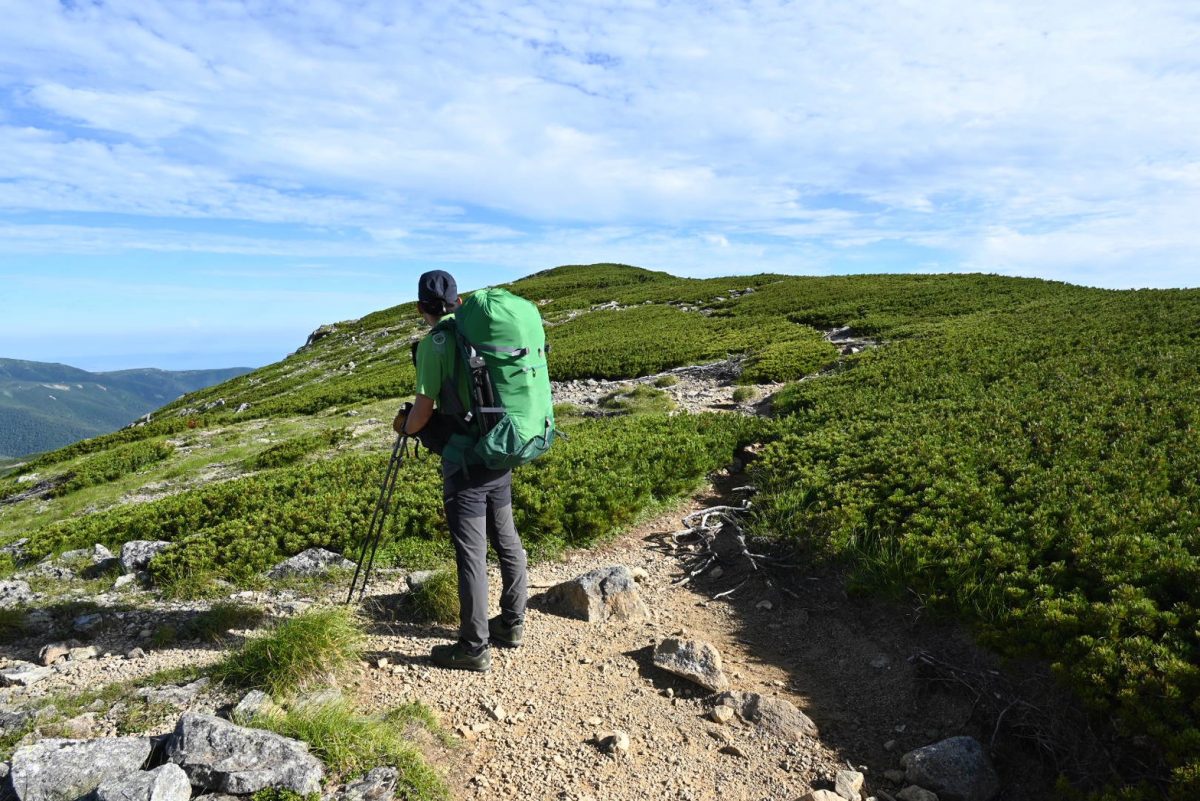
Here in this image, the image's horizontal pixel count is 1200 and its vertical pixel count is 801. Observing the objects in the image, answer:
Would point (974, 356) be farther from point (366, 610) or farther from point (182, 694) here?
point (182, 694)

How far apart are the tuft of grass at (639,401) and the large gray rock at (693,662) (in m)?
10.8

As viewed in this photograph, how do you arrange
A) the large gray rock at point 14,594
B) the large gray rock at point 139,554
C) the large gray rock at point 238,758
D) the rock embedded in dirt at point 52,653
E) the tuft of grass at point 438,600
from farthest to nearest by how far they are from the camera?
the large gray rock at point 139,554 < the large gray rock at point 14,594 < the tuft of grass at point 438,600 < the rock embedded in dirt at point 52,653 < the large gray rock at point 238,758

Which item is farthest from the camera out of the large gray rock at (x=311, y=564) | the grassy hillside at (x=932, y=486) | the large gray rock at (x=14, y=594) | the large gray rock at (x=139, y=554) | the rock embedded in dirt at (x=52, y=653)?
the large gray rock at (x=139, y=554)

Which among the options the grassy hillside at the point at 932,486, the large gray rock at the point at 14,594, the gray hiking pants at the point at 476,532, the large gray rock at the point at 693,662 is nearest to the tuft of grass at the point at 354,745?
the gray hiking pants at the point at 476,532

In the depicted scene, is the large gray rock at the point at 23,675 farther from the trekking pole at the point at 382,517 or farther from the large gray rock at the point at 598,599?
the large gray rock at the point at 598,599

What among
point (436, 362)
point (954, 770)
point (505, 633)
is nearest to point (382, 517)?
point (505, 633)

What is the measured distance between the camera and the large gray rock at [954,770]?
16.6 ft

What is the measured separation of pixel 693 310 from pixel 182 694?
40.1 metres

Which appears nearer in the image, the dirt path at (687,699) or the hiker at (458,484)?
the dirt path at (687,699)

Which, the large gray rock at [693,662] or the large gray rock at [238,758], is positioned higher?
the large gray rock at [238,758]

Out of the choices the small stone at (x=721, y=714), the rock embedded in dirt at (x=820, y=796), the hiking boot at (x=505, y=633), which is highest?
the hiking boot at (x=505, y=633)

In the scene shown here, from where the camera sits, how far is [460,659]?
6355mm

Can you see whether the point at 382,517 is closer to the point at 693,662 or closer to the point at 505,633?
the point at 505,633

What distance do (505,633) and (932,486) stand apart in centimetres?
582
